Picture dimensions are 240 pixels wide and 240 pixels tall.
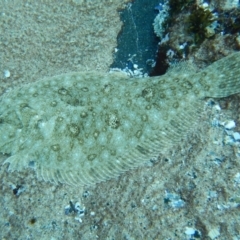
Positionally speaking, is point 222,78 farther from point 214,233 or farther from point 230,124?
point 214,233

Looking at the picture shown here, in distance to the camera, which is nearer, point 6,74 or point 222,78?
point 222,78

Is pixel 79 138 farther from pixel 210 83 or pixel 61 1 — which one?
pixel 61 1

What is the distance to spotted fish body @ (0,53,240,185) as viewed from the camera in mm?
3477

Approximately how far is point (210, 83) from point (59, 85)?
78.4 inches

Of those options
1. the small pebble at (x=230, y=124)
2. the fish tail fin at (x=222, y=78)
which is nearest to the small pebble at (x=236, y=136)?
the small pebble at (x=230, y=124)

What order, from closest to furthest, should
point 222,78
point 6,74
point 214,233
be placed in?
point 214,233 < point 222,78 < point 6,74

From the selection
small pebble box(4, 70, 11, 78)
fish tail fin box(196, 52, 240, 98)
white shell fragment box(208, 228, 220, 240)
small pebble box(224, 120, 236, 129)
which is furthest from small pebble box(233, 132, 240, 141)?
small pebble box(4, 70, 11, 78)

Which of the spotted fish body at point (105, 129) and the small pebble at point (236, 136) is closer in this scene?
the small pebble at point (236, 136)

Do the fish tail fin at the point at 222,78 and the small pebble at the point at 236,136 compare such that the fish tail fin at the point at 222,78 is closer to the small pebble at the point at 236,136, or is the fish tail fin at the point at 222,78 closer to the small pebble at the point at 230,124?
the small pebble at the point at 230,124

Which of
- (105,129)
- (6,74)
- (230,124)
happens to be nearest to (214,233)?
(230,124)

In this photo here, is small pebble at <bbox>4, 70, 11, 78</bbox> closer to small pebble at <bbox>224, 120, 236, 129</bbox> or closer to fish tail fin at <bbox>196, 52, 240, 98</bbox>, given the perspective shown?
fish tail fin at <bbox>196, 52, 240, 98</bbox>

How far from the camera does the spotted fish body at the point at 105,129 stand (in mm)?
3477

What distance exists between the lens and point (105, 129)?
3494 millimetres

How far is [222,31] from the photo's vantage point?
12.2ft
